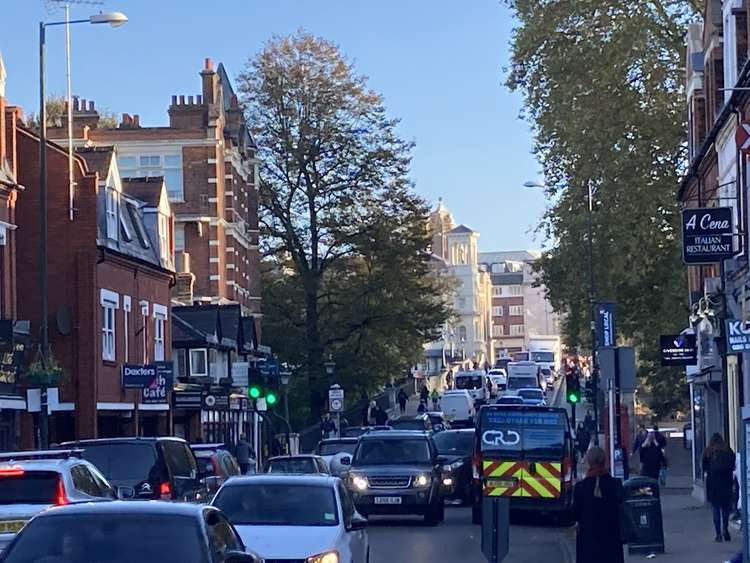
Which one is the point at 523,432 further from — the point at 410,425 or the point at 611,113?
the point at 410,425

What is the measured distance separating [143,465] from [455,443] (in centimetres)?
1723

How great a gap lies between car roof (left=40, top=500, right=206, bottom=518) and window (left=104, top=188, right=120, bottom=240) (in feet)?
117

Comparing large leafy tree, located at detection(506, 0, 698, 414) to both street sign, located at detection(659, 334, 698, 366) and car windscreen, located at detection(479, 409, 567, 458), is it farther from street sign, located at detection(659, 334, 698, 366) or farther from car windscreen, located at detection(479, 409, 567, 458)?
car windscreen, located at detection(479, 409, 567, 458)

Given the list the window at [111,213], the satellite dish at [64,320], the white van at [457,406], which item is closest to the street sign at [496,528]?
the satellite dish at [64,320]

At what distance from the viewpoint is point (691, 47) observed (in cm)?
3881

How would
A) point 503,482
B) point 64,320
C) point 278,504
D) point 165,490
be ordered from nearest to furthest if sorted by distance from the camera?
1. point 278,504
2. point 165,490
3. point 503,482
4. point 64,320

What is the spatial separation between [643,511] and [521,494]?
23.4ft

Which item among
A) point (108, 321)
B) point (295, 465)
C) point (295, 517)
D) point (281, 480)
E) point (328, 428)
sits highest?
point (108, 321)

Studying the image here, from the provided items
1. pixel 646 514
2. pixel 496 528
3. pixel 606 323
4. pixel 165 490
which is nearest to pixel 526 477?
pixel 606 323

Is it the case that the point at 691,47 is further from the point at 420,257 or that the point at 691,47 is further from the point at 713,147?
the point at 420,257

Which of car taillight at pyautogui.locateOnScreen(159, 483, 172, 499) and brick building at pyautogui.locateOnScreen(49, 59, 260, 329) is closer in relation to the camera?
car taillight at pyautogui.locateOnScreen(159, 483, 172, 499)

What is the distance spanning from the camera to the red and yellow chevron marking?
102 ft

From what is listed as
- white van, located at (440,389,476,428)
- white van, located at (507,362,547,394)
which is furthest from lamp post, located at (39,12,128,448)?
white van, located at (507,362,547,394)

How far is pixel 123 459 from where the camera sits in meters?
23.1
